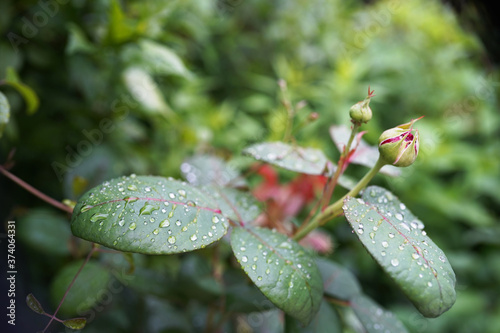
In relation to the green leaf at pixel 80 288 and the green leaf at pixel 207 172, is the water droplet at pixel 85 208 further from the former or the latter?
the green leaf at pixel 207 172

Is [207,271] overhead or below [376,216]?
below

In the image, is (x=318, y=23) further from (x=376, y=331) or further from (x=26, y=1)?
(x=376, y=331)

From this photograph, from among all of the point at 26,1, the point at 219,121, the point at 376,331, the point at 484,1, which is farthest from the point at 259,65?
the point at 376,331

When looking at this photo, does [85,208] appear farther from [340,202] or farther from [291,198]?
[291,198]

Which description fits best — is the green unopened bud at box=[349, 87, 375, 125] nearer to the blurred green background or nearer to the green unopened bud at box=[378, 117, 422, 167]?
the green unopened bud at box=[378, 117, 422, 167]

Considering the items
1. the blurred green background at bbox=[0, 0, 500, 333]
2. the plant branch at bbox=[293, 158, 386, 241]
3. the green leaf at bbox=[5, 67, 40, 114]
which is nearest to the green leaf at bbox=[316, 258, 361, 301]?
the plant branch at bbox=[293, 158, 386, 241]
